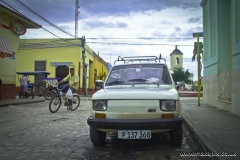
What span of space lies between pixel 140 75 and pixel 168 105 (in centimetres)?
148

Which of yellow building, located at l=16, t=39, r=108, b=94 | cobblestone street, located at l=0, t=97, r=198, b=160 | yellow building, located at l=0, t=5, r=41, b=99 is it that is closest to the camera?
cobblestone street, located at l=0, t=97, r=198, b=160

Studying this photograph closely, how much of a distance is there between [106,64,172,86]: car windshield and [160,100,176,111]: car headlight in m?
1.14

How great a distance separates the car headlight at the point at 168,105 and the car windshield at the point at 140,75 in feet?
3.74

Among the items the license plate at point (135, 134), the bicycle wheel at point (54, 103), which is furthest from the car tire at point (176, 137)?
the bicycle wheel at point (54, 103)

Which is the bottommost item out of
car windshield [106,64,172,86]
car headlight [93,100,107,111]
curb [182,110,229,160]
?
curb [182,110,229,160]

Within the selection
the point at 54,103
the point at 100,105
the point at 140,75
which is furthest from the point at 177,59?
the point at 100,105

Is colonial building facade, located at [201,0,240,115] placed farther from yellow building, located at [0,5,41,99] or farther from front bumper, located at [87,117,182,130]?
yellow building, located at [0,5,41,99]

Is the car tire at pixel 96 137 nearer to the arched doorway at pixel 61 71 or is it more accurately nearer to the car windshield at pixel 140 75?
the car windshield at pixel 140 75

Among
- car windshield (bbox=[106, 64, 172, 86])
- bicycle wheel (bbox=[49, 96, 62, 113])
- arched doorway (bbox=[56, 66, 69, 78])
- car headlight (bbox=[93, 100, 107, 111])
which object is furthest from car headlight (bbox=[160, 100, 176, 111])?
arched doorway (bbox=[56, 66, 69, 78])

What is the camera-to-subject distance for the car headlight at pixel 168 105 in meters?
3.63

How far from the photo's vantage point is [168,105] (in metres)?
3.66

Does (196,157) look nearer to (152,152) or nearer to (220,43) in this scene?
(152,152)

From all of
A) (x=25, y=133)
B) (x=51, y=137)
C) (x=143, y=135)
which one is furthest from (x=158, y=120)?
(x=25, y=133)

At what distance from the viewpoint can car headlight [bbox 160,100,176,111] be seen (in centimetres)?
363
